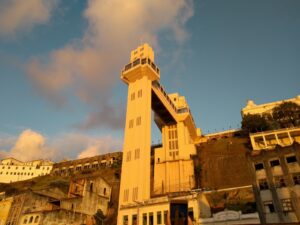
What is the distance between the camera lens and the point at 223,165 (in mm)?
58594

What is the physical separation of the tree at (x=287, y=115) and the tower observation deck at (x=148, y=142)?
21.5 m

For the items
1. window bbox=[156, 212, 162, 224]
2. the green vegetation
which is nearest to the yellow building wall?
window bbox=[156, 212, 162, 224]

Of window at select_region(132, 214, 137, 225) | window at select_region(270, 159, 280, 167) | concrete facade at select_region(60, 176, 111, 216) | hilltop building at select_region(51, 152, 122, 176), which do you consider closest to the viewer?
window at select_region(270, 159, 280, 167)

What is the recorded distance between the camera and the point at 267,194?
31.8m

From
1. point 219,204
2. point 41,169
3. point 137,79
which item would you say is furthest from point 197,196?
point 41,169

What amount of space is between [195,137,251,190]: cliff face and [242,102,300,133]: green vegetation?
4043 millimetres

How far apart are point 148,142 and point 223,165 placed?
69.8 ft

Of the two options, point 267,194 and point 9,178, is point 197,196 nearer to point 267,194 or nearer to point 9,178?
point 267,194

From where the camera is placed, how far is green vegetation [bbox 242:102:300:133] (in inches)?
2609

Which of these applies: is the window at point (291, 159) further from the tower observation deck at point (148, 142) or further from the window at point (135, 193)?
the window at point (135, 193)

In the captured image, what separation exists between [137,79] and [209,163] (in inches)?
961

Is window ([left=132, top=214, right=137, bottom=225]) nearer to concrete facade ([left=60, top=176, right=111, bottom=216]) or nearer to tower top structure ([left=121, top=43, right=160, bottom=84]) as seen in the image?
concrete facade ([left=60, top=176, right=111, bottom=216])

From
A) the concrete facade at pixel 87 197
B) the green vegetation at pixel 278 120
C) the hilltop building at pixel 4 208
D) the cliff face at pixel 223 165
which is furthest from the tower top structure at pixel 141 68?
the hilltop building at pixel 4 208

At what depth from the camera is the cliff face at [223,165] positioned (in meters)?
53.7
